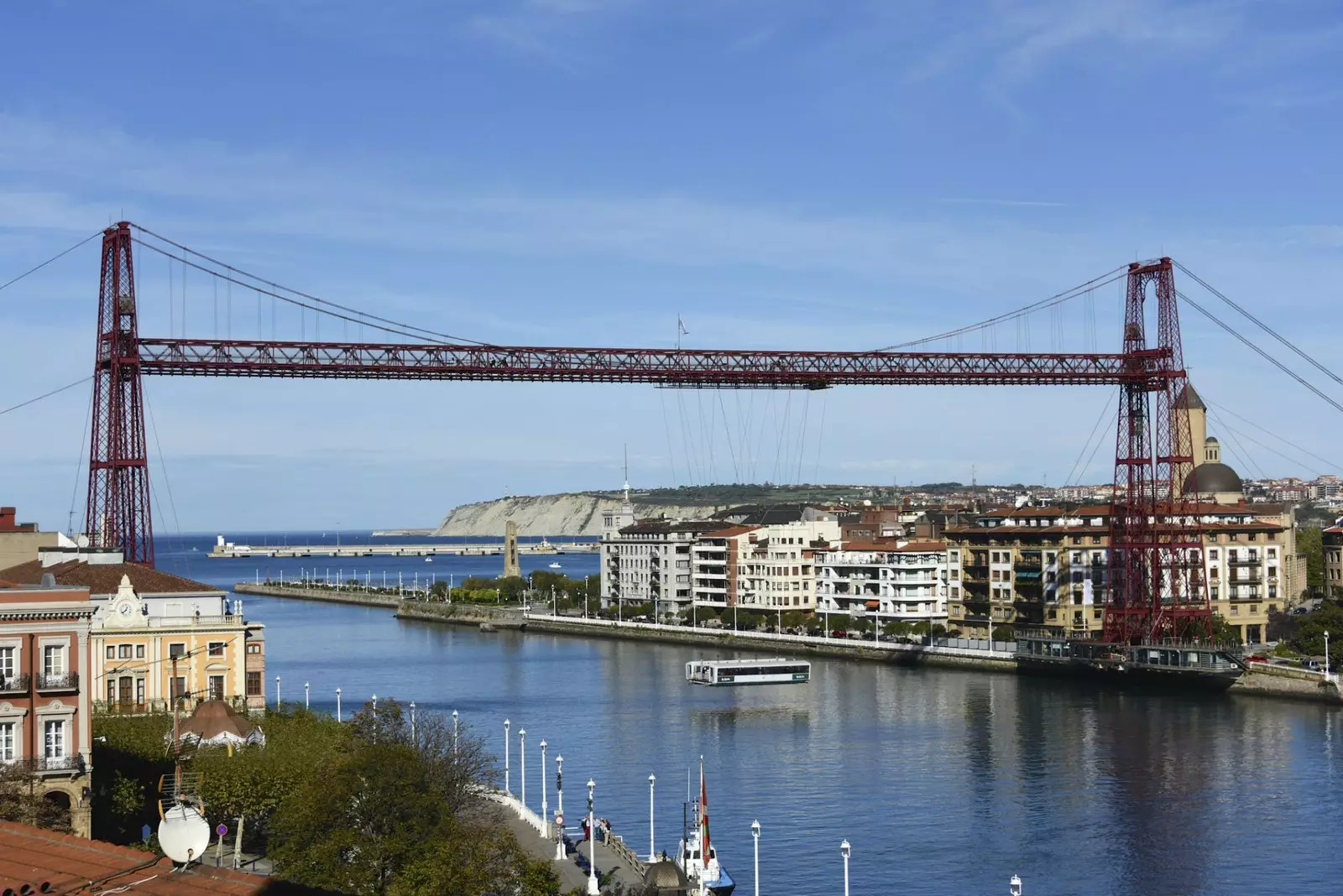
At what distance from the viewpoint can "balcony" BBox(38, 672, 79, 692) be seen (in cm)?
1986

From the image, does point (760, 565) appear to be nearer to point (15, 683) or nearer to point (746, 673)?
point (746, 673)

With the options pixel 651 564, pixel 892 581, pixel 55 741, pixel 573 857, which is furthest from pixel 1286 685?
pixel 651 564

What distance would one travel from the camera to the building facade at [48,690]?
64.8ft

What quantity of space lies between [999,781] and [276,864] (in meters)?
16.9

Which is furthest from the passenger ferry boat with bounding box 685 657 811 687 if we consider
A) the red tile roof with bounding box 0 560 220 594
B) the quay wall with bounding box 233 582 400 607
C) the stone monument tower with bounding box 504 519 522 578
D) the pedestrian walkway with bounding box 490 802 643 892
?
the stone monument tower with bounding box 504 519 522 578

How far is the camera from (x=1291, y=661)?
4906 centimetres

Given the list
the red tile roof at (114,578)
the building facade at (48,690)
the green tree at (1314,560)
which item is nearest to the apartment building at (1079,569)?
the green tree at (1314,560)

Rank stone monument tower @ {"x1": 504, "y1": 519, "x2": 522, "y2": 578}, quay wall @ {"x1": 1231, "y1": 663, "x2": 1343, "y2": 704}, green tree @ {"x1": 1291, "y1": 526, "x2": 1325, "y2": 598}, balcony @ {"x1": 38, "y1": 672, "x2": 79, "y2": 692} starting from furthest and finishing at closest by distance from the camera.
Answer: stone monument tower @ {"x1": 504, "y1": 519, "x2": 522, "y2": 578} < green tree @ {"x1": 1291, "y1": 526, "x2": 1325, "y2": 598} < quay wall @ {"x1": 1231, "y1": 663, "x2": 1343, "y2": 704} < balcony @ {"x1": 38, "y1": 672, "x2": 79, "y2": 692}

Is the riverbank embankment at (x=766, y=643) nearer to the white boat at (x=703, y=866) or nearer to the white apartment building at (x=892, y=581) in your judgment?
the white apartment building at (x=892, y=581)

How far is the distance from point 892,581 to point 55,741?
5012cm

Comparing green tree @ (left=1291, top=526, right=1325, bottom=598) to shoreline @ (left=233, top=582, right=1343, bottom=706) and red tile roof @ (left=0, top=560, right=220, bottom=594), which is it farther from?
red tile roof @ (left=0, top=560, right=220, bottom=594)

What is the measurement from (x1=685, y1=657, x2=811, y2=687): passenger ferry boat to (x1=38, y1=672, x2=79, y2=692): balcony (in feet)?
110

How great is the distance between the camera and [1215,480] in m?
72.2

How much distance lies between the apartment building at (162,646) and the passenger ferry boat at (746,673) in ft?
76.9
